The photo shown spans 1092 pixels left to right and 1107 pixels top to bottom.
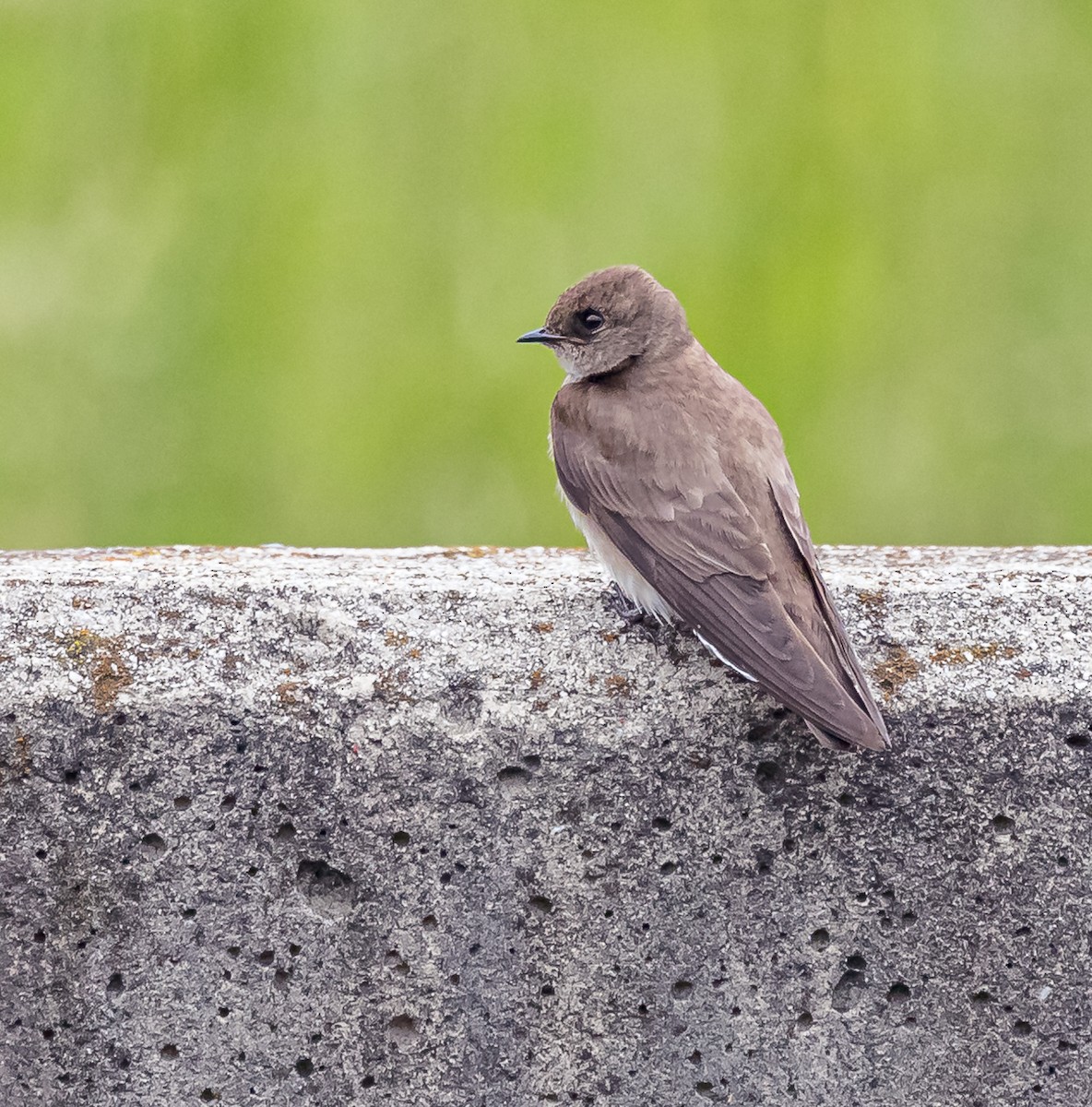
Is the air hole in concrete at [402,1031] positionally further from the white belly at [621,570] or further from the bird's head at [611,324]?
the bird's head at [611,324]

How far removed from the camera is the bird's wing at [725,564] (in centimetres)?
242

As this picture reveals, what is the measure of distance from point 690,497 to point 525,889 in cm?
91

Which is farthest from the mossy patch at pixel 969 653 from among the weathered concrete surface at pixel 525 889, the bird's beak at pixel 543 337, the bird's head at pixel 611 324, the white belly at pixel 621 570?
the bird's beak at pixel 543 337

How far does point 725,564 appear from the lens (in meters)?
2.82

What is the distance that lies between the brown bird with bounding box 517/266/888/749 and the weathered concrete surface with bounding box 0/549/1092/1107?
0.49ft

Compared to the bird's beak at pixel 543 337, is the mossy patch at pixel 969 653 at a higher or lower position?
lower

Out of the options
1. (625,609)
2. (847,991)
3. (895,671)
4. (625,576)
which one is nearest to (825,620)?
(895,671)

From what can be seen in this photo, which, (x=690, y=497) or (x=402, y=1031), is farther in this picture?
(x=690, y=497)

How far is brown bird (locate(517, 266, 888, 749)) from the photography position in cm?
250

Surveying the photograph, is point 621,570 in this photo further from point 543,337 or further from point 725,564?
point 543,337

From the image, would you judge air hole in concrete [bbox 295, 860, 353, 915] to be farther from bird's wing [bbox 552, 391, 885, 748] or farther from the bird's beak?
the bird's beak

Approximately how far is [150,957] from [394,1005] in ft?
1.37

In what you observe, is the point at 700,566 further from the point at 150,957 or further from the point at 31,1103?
the point at 31,1103

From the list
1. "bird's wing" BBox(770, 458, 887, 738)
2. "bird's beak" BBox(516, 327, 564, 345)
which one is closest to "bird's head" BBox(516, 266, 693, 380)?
"bird's beak" BBox(516, 327, 564, 345)
